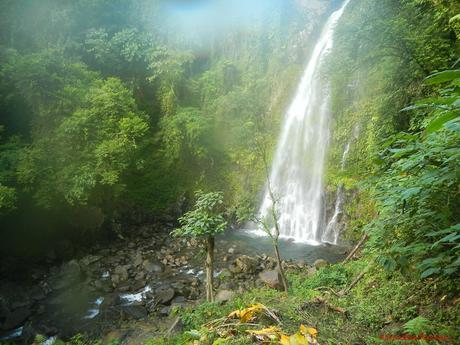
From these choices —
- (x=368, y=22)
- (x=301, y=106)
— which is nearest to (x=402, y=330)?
(x=368, y=22)

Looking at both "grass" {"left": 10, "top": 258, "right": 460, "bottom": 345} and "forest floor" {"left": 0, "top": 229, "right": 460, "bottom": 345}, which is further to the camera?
"forest floor" {"left": 0, "top": 229, "right": 460, "bottom": 345}

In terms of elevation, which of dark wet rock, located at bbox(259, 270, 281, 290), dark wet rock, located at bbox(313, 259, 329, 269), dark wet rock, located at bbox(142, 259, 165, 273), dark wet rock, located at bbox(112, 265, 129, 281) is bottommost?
dark wet rock, located at bbox(112, 265, 129, 281)

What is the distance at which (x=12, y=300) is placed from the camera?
913 cm

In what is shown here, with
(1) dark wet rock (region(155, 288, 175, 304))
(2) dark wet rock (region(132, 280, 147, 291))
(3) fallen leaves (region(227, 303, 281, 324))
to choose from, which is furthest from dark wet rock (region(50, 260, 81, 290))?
(3) fallen leaves (region(227, 303, 281, 324))

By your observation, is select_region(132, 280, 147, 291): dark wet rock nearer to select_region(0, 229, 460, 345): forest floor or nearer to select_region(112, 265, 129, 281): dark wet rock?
select_region(0, 229, 460, 345): forest floor

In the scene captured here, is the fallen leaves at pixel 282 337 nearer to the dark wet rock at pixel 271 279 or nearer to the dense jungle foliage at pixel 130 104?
the dark wet rock at pixel 271 279

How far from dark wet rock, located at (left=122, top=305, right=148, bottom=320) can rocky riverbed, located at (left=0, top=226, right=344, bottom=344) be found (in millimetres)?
24

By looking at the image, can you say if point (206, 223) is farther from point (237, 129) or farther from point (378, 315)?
point (237, 129)

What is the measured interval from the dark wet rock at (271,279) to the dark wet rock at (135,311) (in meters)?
3.06

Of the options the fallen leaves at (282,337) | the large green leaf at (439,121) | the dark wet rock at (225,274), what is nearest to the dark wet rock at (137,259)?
the dark wet rock at (225,274)

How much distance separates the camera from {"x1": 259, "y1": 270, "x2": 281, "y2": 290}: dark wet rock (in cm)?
785

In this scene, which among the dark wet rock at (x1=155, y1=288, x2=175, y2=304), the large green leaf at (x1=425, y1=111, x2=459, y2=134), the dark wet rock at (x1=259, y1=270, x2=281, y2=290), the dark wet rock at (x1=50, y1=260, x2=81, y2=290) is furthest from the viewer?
the dark wet rock at (x1=50, y1=260, x2=81, y2=290)

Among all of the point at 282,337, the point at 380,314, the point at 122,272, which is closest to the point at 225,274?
the point at 122,272

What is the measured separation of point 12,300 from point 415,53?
1147 cm
